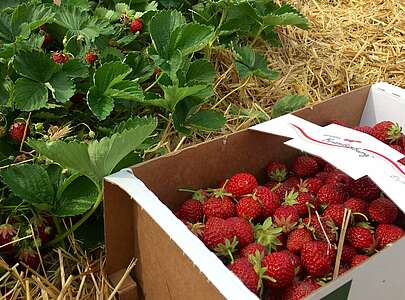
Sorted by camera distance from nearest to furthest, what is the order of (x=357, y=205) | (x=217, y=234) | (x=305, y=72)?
(x=217, y=234) < (x=357, y=205) < (x=305, y=72)

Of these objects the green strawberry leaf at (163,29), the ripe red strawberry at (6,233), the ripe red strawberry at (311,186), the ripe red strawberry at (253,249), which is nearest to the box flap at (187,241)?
the ripe red strawberry at (253,249)

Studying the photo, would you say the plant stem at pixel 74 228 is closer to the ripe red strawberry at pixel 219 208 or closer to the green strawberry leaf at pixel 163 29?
the ripe red strawberry at pixel 219 208

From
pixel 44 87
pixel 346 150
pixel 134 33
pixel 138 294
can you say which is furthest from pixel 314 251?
pixel 134 33

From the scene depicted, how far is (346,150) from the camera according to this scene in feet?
Answer: 3.09

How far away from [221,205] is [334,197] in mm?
209

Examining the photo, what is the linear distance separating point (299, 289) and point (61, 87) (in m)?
0.61

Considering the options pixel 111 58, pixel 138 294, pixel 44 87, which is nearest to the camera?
pixel 138 294

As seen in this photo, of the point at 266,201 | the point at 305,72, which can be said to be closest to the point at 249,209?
the point at 266,201

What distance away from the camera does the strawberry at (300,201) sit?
94 cm

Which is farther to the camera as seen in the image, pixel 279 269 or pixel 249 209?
pixel 249 209

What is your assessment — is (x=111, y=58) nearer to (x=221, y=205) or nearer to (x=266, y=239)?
(x=221, y=205)

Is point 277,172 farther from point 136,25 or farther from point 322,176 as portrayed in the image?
point 136,25

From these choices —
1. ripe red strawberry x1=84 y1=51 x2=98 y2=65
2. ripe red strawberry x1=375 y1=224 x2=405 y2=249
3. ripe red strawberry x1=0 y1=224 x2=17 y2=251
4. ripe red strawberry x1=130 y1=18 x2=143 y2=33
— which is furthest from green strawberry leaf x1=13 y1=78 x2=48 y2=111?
ripe red strawberry x1=375 y1=224 x2=405 y2=249

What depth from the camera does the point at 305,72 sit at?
1572mm
